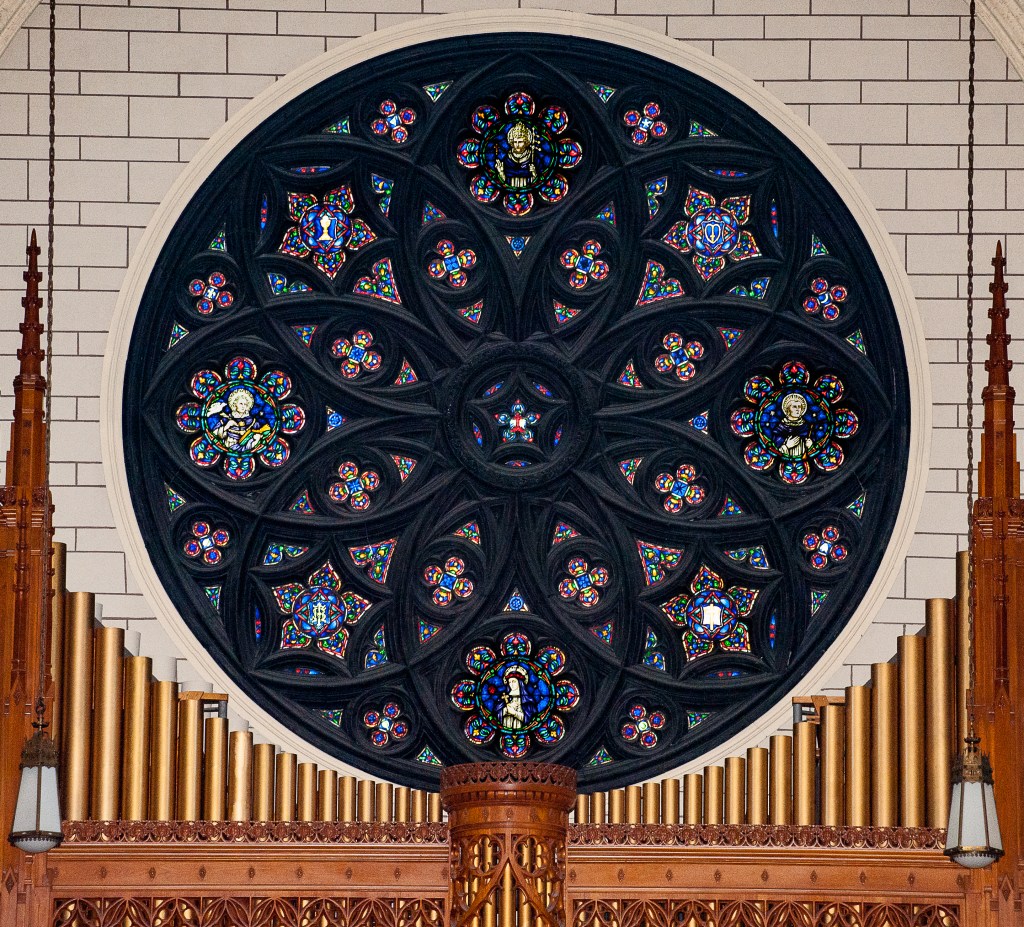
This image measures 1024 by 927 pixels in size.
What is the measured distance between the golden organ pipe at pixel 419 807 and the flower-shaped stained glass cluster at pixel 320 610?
1853 millimetres

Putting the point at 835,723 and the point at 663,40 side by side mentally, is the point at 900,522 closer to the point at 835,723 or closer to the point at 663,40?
the point at 835,723

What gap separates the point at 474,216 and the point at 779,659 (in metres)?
3.39

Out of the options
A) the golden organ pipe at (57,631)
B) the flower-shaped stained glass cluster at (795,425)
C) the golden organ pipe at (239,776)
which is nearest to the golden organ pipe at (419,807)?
the golden organ pipe at (239,776)

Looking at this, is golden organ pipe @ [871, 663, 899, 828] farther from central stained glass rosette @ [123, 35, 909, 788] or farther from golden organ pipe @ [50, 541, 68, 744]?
golden organ pipe @ [50, 541, 68, 744]

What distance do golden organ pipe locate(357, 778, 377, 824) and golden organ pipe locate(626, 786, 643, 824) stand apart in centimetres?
138

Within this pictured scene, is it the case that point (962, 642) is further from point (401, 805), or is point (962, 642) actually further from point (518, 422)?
point (518, 422)

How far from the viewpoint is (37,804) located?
13.5 metres

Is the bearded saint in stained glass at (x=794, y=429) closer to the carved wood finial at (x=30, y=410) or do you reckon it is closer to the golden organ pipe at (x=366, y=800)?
the golden organ pipe at (x=366, y=800)

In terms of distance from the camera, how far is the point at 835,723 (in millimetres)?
15469

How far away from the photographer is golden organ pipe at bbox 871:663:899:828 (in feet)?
→ 49.8

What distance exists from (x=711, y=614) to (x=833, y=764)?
7.31ft

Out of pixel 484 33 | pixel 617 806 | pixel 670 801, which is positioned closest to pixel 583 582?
pixel 617 806

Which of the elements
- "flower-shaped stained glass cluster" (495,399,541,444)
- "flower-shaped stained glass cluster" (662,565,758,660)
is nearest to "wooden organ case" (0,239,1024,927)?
"flower-shaped stained glass cluster" (662,565,758,660)

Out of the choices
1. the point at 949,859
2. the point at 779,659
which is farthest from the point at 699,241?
the point at 949,859
